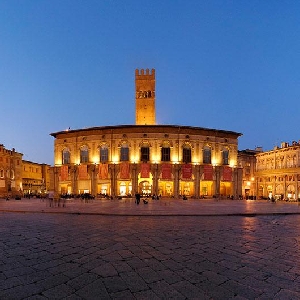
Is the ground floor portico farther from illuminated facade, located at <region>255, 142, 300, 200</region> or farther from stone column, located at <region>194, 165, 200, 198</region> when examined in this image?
illuminated facade, located at <region>255, 142, 300, 200</region>

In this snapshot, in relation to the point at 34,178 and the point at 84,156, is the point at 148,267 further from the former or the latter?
the point at 34,178

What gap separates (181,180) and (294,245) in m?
35.4

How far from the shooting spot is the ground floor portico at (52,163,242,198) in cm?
4162

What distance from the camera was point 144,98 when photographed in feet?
189

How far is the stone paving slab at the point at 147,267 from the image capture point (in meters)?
3.84

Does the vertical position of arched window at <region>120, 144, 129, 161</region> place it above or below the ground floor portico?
above

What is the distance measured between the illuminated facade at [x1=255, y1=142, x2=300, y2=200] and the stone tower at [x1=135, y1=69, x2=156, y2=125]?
2906cm

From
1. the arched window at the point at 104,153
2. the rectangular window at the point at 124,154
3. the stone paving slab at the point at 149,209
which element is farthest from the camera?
the arched window at the point at 104,153

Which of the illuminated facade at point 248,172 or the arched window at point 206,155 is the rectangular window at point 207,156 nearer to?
the arched window at point 206,155

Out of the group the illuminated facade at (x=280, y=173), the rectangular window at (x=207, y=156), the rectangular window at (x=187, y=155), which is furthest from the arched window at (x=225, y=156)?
the illuminated facade at (x=280, y=173)

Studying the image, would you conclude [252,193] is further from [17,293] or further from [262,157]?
[17,293]

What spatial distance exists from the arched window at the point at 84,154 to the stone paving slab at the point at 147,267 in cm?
3822

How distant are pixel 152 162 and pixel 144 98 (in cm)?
2060

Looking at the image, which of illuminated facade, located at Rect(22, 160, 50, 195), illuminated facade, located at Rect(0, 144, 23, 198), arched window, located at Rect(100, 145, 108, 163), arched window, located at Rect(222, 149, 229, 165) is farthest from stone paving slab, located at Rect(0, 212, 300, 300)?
illuminated facade, located at Rect(22, 160, 50, 195)
